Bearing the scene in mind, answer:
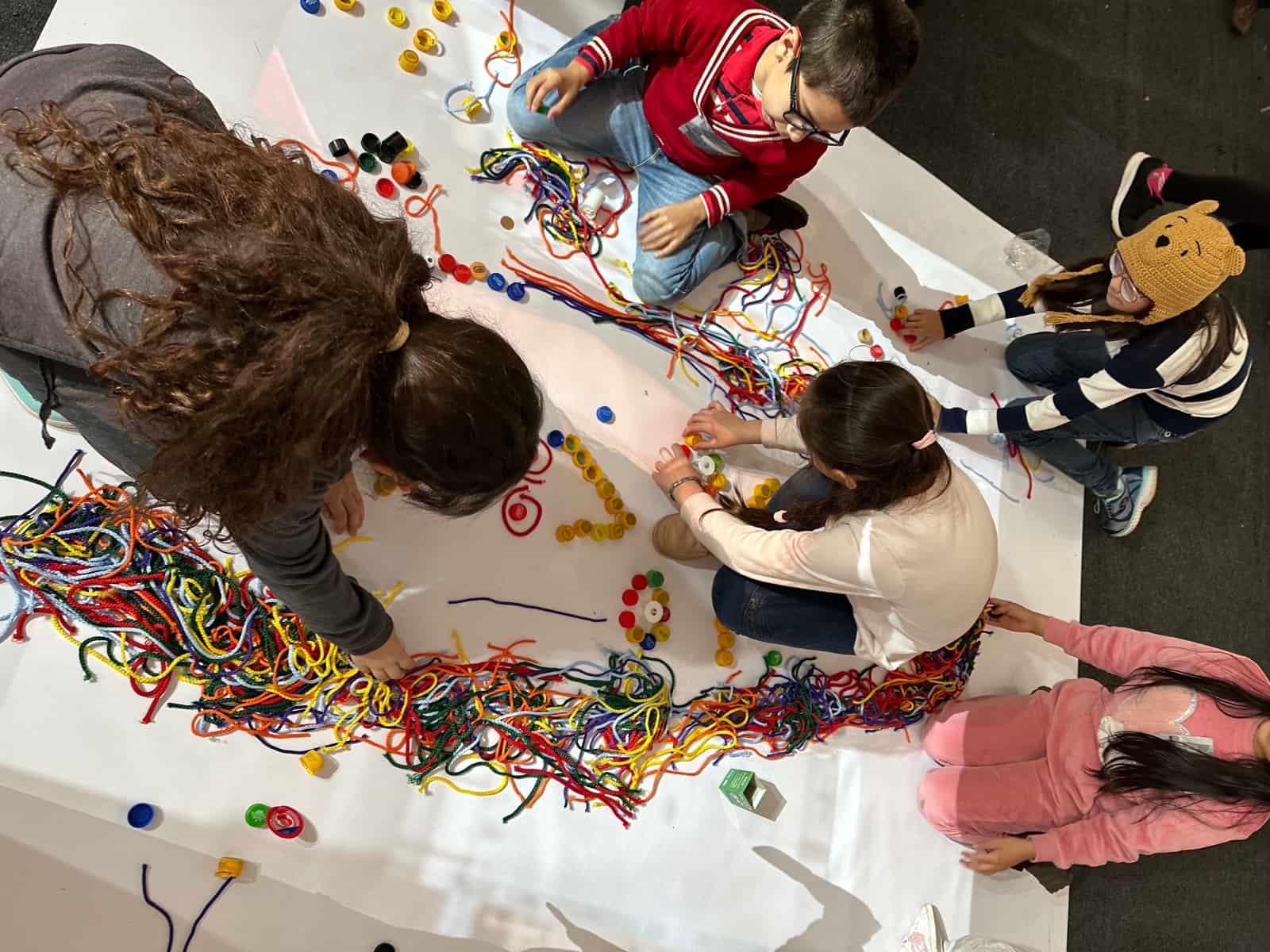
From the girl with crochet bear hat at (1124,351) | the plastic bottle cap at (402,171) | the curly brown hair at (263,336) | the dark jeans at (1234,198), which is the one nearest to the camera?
the curly brown hair at (263,336)

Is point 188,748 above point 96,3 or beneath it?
beneath

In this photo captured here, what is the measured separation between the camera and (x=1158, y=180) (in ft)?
5.79

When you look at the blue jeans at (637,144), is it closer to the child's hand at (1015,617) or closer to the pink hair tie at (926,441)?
the pink hair tie at (926,441)

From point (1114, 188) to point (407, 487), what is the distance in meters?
1.94

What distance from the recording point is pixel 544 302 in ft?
4.31

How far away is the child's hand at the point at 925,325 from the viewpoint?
1.48 m

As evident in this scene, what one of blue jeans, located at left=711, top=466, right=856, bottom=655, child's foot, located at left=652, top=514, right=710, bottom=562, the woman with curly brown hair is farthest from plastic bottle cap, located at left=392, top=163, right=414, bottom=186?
blue jeans, located at left=711, top=466, right=856, bottom=655

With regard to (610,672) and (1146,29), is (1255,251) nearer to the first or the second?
(1146,29)

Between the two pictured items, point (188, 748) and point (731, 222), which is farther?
point (731, 222)

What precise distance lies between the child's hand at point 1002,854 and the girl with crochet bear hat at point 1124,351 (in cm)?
70

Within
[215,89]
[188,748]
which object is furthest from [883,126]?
[188,748]

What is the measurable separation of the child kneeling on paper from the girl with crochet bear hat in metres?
0.44

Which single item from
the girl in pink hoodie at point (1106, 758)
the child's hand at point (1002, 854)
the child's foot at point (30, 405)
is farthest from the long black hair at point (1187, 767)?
the child's foot at point (30, 405)

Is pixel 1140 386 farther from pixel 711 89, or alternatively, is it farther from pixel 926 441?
pixel 711 89
